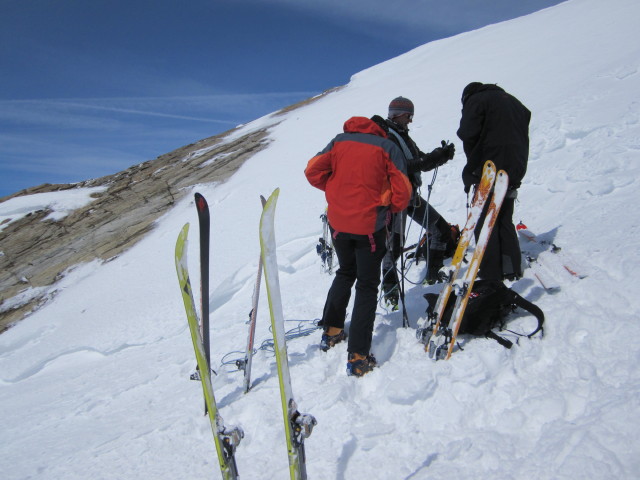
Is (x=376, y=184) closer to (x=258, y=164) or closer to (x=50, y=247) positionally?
(x=258, y=164)

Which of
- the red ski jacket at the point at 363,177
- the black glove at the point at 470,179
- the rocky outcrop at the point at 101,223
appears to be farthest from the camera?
the rocky outcrop at the point at 101,223

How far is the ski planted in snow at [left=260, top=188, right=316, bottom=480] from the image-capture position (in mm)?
1930

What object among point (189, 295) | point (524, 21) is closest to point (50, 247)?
point (189, 295)

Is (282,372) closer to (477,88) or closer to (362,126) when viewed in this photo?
(362,126)

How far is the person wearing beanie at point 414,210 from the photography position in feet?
12.0

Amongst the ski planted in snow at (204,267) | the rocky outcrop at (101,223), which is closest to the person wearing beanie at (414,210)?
the ski planted in snow at (204,267)

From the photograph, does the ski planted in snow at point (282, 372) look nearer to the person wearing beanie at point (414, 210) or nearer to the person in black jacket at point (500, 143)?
the person wearing beanie at point (414, 210)

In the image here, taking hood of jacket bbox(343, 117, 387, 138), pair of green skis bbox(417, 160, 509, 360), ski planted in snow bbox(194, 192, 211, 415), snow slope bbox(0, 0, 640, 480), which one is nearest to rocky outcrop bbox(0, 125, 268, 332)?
snow slope bbox(0, 0, 640, 480)

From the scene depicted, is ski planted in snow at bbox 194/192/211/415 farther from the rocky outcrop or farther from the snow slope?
the rocky outcrop

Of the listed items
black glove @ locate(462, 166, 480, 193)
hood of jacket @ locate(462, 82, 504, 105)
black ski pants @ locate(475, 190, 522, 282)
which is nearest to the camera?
black ski pants @ locate(475, 190, 522, 282)

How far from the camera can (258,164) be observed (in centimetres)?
1278

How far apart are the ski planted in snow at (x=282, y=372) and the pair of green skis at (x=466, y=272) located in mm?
1279

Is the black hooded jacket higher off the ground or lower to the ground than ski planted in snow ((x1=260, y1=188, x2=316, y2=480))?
higher

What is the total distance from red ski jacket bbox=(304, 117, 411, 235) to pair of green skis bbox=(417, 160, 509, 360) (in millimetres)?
571
